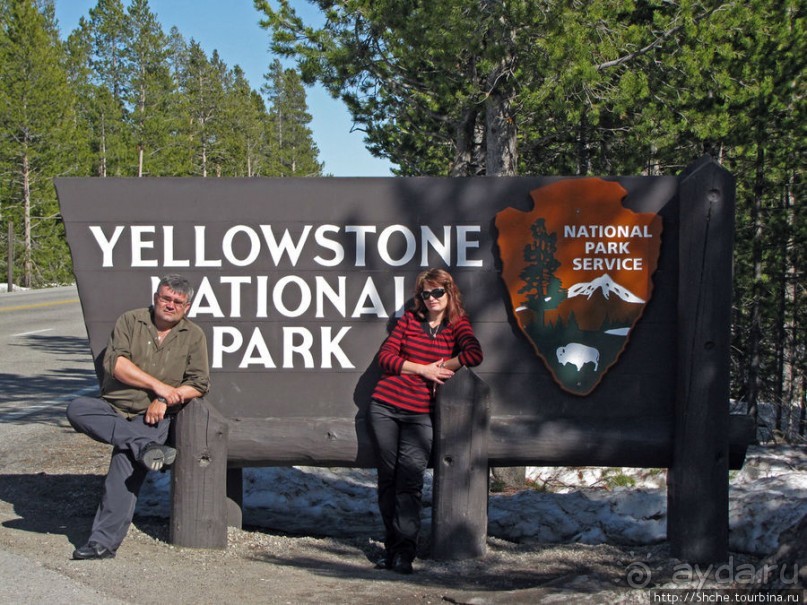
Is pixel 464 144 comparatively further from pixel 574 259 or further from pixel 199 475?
pixel 199 475

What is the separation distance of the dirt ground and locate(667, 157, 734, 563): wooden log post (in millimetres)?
290

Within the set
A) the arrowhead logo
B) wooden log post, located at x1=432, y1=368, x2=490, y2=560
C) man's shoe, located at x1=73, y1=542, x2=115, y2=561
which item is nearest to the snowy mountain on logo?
the arrowhead logo

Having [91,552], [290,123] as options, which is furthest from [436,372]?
[290,123]

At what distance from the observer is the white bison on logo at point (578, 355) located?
5910mm

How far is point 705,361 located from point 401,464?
1804mm

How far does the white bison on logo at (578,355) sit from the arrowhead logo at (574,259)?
0.14 ft

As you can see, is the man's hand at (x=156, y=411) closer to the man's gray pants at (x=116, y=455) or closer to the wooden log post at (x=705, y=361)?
the man's gray pants at (x=116, y=455)

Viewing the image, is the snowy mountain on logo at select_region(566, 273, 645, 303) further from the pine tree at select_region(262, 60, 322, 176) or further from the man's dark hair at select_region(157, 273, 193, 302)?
the pine tree at select_region(262, 60, 322, 176)

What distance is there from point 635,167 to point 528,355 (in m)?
7.27

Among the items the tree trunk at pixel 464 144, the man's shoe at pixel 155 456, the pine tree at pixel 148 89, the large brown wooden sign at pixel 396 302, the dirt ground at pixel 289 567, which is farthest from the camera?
the pine tree at pixel 148 89

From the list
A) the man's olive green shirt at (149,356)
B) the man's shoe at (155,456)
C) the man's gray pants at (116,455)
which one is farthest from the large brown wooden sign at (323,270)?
the man's shoe at (155,456)

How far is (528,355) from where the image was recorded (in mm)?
5926

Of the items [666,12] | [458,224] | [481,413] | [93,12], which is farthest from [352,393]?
[93,12]

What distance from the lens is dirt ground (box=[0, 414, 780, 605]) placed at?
4.93m
